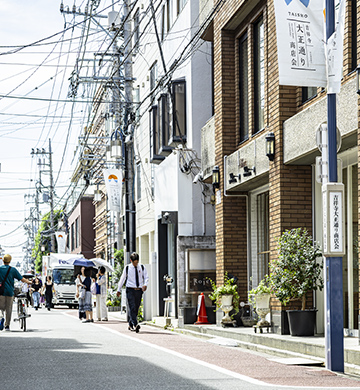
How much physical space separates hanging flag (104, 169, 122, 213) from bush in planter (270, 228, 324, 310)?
1873 centimetres

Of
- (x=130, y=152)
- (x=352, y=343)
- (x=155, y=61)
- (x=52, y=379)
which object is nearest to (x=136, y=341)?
(x=352, y=343)

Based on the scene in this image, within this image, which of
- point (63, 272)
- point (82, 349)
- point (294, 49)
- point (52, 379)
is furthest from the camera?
point (63, 272)

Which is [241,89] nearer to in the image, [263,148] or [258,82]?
[258,82]

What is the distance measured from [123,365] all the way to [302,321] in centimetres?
424

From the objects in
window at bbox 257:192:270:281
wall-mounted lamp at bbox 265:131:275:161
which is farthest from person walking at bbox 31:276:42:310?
wall-mounted lamp at bbox 265:131:275:161

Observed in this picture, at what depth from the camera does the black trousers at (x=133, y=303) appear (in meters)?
18.2

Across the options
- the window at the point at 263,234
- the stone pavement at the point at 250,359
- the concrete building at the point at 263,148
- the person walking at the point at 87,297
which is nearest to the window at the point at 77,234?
the person walking at the point at 87,297

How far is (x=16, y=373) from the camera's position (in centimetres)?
963

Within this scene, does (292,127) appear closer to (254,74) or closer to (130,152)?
(254,74)

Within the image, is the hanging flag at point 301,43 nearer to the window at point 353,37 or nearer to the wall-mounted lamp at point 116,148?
the window at point 353,37

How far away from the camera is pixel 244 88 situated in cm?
1870

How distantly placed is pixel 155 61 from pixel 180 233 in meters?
9.78

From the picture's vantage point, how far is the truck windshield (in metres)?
46.0

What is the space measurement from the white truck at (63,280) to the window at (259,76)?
95.9 ft
